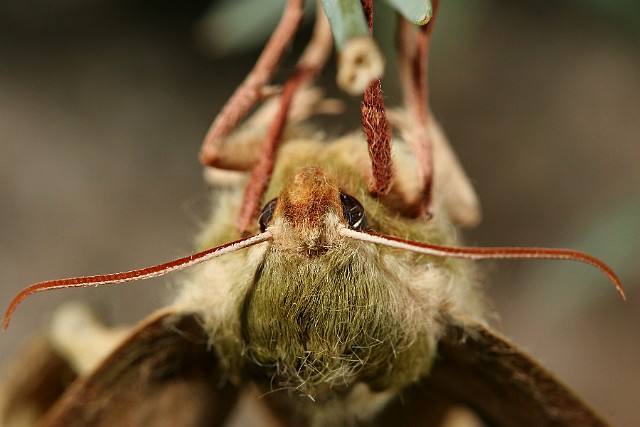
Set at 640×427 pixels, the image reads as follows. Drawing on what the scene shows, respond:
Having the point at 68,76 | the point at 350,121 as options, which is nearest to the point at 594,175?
the point at 350,121

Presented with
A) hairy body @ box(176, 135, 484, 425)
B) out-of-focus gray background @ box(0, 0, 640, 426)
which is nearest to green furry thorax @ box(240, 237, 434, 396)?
hairy body @ box(176, 135, 484, 425)

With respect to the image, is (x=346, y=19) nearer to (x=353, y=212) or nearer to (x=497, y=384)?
(x=353, y=212)

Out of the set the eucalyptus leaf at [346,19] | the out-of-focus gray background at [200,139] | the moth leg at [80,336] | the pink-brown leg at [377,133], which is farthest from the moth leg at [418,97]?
the out-of-focus gray background at [200,139]

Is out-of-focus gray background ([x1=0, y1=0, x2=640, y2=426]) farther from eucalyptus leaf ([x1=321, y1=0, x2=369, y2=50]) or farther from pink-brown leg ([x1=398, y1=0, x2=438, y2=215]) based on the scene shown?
eucalyptus leaf ([x1=321, y1=0, x2=369, y2=50])

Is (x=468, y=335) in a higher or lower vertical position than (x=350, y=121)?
lower

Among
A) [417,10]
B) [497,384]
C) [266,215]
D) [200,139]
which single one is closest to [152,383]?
[266,215]

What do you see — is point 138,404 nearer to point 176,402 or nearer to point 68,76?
point 176,402

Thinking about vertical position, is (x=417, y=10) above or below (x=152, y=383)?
above
